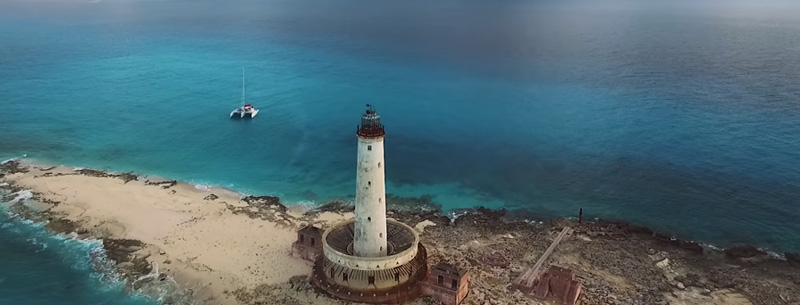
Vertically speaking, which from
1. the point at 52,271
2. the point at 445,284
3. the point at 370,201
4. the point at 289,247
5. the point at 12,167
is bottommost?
the point at 52,271

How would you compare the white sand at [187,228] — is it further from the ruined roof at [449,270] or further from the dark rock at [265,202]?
the ruined roof at [449,270]

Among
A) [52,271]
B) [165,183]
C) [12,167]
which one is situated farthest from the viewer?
[12,167]

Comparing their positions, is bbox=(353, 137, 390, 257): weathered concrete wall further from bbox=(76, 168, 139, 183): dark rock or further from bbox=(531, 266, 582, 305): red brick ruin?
bbox=(76, 168, 139, 183): dark rock

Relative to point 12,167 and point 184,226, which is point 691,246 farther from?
point 12,167

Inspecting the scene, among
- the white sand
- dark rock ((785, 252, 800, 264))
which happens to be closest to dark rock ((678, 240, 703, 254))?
dark rock ((785, 252, 800, 264))

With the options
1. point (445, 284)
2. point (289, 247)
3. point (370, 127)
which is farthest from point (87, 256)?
point (445, 284)

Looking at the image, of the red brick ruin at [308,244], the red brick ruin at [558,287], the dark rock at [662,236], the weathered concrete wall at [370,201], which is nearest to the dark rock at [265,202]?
the red brick ruin at [308,244]

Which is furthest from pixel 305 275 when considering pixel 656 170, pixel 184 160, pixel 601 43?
pixel 601 43

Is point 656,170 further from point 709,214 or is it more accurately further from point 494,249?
point 494,249
